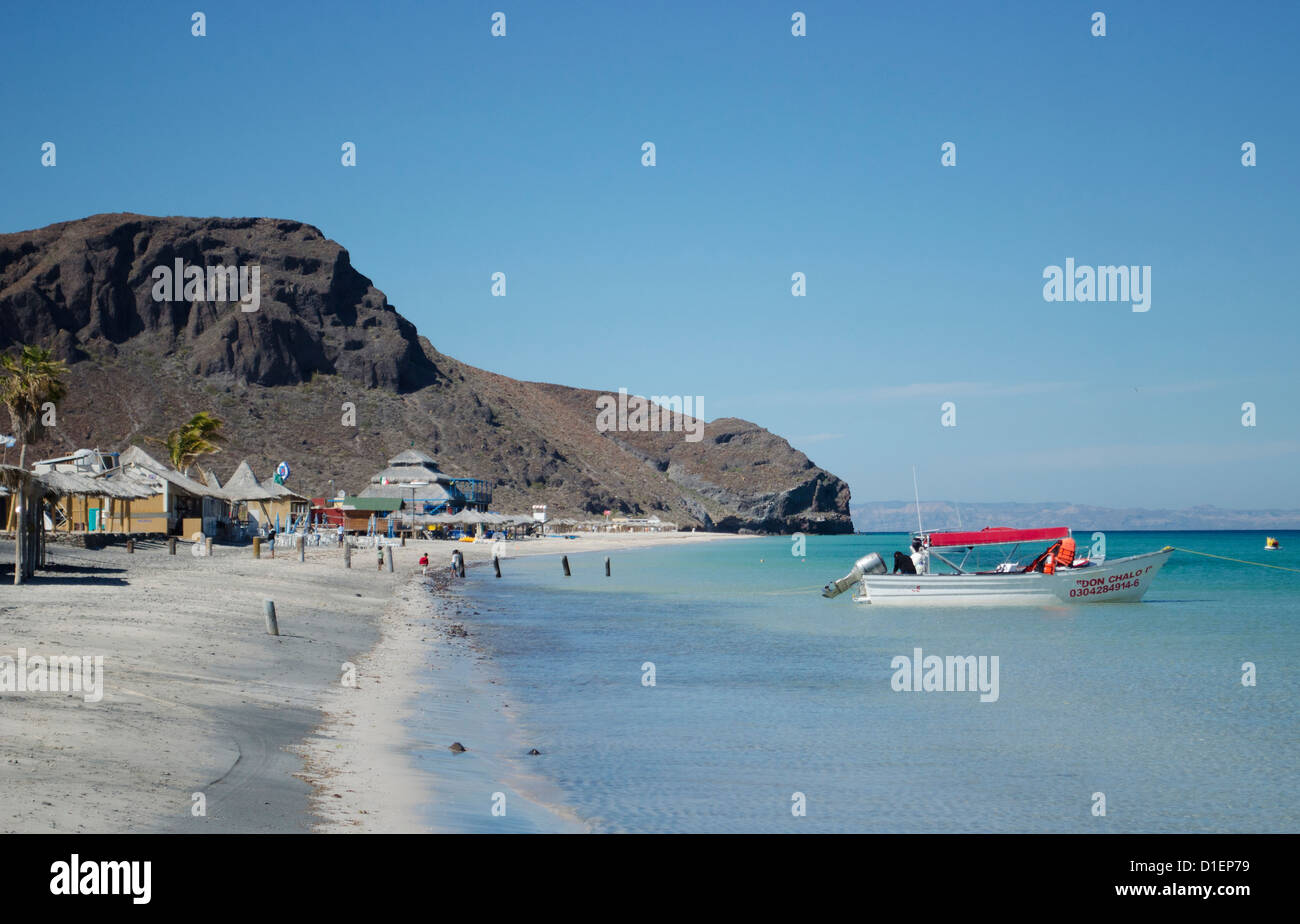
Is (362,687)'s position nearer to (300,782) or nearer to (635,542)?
(300,782)

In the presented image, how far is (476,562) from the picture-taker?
218ft

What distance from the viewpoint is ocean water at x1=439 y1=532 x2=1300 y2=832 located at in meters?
10.2

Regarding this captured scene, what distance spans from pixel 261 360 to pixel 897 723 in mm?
128352

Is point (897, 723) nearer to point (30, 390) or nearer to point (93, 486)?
point (93, 486)

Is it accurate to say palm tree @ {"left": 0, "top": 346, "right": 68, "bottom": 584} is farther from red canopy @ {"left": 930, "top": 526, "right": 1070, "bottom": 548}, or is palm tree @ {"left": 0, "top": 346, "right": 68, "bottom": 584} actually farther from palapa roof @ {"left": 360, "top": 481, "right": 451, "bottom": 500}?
palapa roof @ {"left": 360, "top": 481, "right": 451, "bottom": 500}

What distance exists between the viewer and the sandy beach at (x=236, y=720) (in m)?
7.80

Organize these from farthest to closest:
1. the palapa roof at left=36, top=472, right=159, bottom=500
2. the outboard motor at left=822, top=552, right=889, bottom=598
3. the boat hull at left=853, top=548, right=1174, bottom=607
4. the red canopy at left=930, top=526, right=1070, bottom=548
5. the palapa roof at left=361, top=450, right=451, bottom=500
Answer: the palapa roof at left=361, top=450, right=451, bottom=500
the outboard motor at left=822, top=552, right=889, bottom=598
the red canopy at left=930, top=526, right=1070, bottom=548
the boat hull at left=853, top=548, right=1174, bottom=607
the palapa roof at left=36, top=472, right=159, bottom=500

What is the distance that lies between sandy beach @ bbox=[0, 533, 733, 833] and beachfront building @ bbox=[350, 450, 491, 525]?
72754 mm

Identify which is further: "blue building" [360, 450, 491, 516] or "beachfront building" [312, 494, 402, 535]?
"blue building" [360, 450, 491, 516]

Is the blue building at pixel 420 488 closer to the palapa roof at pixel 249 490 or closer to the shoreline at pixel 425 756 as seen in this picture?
the palapa roof at pixel 249 490

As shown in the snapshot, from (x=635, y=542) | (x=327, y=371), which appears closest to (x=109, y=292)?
(x=327, y=371)

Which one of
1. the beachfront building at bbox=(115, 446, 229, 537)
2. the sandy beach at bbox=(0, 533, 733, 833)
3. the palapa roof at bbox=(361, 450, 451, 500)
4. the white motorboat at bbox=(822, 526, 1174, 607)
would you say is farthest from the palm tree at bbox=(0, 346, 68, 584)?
the palapa roof at bbox=(361, 450, 451, 500)

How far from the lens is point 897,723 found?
48.0 feet
